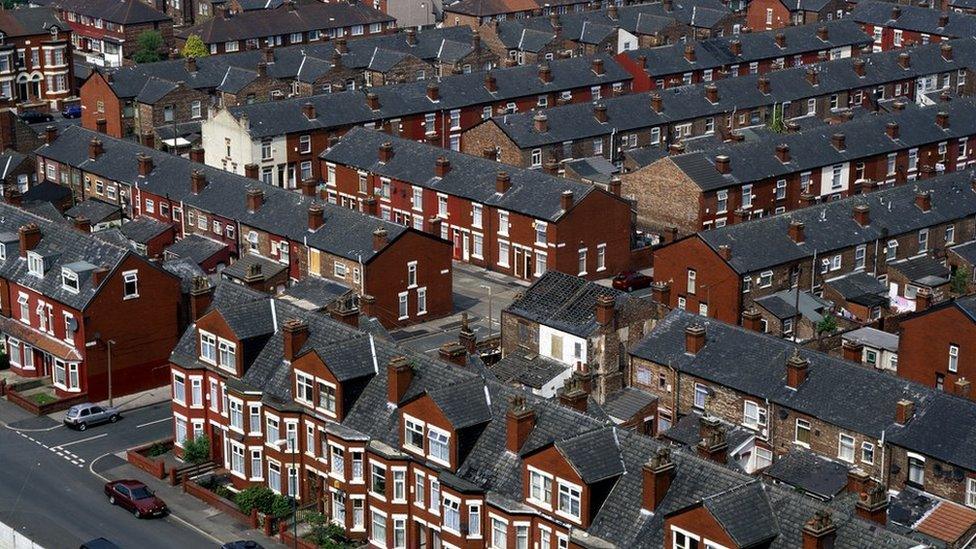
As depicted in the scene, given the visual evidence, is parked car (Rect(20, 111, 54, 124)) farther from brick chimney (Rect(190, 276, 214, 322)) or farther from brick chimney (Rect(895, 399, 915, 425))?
brick chimney (Rect(895, 399, 915, 425))

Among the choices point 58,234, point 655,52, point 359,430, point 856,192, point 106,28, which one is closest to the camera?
point 359,430

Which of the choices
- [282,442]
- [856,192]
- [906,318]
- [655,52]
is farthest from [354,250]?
[655,52]

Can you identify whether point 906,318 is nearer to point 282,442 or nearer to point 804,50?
point 282,442

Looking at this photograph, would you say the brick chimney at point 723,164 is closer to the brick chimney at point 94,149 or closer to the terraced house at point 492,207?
the terraced house at point 492,207

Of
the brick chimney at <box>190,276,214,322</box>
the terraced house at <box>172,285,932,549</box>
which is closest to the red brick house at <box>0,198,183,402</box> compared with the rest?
the brick chimney at <box>190,276,214,322</box>

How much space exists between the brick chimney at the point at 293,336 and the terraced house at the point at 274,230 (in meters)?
12.1

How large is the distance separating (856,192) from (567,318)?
44.4 meters

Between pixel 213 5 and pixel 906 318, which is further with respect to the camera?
pixel 213 5

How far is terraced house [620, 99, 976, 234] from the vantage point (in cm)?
11838

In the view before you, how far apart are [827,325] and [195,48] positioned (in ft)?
310

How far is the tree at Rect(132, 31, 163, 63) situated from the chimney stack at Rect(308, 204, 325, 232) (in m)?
76.7

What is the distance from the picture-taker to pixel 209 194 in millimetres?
115812

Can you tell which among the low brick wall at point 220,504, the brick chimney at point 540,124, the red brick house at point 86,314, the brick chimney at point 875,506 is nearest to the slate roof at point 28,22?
the brick chimney at point 540,124

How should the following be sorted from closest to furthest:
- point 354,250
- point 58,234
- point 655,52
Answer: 1. point 58,234
2. point 354,250
3. point 655,52
